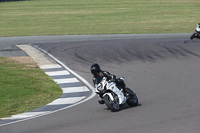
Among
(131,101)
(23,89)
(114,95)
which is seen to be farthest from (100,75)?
(23,89)

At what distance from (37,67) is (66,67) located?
1.34 m

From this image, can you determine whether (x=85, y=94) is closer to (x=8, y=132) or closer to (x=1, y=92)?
(x=1, y=92)

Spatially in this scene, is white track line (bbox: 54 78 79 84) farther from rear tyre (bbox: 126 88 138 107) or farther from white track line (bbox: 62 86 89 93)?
rear tyre (bbox: 126 88 138 107)

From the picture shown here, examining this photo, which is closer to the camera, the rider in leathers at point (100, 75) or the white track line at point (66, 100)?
the rider in leathers at point (100, 75)

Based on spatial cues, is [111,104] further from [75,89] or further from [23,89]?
[23,89]

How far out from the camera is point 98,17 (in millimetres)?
50062

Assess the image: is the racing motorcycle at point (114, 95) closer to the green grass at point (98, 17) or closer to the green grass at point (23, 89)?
the green grass at point (23, 89)

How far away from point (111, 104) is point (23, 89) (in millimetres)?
5225

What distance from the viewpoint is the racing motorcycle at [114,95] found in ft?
38.4

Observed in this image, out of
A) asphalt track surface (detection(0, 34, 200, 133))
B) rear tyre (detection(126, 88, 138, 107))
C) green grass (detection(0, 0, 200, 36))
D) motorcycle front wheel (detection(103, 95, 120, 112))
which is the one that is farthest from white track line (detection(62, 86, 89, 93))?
green grass (detection(0, 0, 200, 36))

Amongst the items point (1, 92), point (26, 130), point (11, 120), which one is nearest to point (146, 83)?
point (1, 92)

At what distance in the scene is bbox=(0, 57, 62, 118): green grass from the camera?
44.7 ft

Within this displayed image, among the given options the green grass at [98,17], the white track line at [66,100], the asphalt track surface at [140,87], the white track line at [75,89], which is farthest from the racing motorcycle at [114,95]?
the green grass at [98,17]

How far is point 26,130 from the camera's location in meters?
10.1
